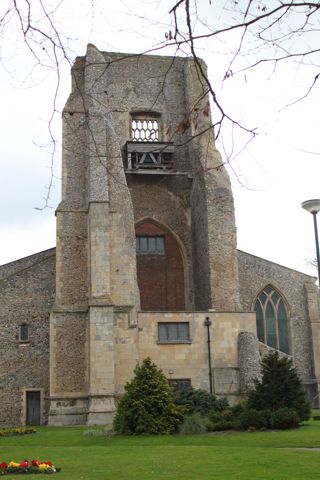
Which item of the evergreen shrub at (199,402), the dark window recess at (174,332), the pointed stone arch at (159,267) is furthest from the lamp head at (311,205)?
the pointed stone arch at (159,267)

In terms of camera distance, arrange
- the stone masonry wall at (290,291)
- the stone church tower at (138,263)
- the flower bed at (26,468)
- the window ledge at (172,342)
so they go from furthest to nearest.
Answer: the stone masonry wall at (290,291) → the window ledge at (172,342) → the stone church tower at (138,263) → the flower bed at (26,468)

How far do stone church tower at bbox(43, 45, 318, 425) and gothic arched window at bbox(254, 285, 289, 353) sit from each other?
4.25 meters

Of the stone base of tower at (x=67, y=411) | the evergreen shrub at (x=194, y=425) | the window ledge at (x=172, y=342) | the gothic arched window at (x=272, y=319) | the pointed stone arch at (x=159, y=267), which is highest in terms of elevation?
the pointed stone arch at (x=159, y=267)

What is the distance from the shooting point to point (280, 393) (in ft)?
73.8

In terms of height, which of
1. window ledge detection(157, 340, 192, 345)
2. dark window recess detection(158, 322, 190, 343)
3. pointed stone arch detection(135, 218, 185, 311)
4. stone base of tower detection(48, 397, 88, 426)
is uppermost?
pointed stone arch detection(135, 218, 185, 311)

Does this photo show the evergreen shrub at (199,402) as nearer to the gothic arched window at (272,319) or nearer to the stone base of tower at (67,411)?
the stone base of tower at (67,411)

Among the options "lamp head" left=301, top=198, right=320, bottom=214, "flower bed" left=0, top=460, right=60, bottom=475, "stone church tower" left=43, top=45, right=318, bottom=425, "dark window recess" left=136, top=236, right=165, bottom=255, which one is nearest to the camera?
"flower bed" left=0, top=460, right=60, bottom=475

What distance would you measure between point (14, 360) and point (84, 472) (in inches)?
857

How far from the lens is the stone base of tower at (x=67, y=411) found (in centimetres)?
3019

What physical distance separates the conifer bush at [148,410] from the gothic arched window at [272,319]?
16.4 meters

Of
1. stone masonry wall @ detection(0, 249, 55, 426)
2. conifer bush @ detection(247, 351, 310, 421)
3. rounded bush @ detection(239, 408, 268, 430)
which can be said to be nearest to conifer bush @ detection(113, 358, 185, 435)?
rounded bush @ detection(239, 408, 268, 430)

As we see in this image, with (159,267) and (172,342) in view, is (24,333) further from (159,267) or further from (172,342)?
(159,267)

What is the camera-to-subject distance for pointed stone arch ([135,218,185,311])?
121ft

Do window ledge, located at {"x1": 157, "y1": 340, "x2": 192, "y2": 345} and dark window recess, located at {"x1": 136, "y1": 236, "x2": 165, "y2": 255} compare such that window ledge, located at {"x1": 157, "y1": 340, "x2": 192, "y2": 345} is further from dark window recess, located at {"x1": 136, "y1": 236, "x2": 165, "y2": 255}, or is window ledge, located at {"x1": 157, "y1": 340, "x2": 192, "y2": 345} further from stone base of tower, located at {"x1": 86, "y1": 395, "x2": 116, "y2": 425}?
dark window recess, located at {"x1": 136, "y1": 236, "x2": 165, "y2": 255}
